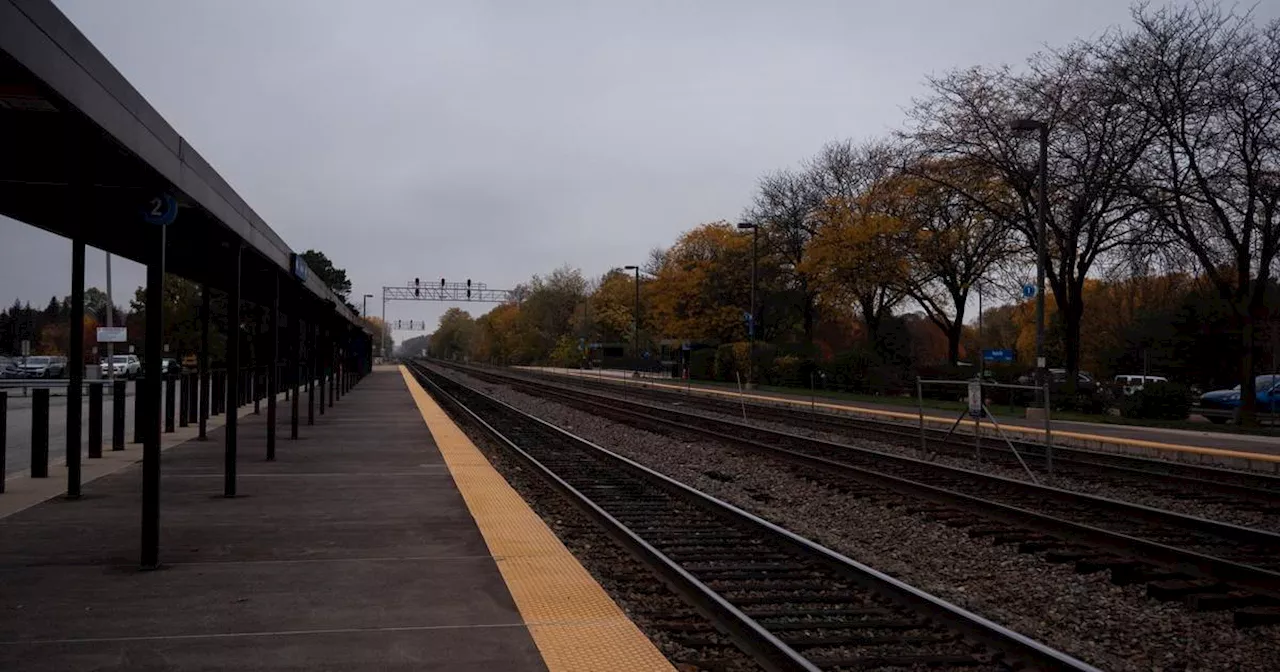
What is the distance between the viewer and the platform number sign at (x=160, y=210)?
7602mm

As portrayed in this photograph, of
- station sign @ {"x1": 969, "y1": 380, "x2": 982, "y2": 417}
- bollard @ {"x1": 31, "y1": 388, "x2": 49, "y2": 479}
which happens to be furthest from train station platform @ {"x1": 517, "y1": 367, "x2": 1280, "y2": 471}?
bollard @ {"x1": 31, "y1": 388, "x2": 49, "y2": 479}

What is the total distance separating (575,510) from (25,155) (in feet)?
21.1

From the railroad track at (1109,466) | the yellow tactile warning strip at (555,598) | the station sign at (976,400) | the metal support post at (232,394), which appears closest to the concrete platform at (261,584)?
the yellow tactile warning strip at (555,598)

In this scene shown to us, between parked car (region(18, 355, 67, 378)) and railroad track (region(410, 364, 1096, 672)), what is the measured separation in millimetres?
25266

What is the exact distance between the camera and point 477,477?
12.8m

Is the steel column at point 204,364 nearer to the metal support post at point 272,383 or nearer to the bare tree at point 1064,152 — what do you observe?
the metal support post at point 272,383

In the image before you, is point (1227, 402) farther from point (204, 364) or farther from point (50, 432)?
point (50, 432)

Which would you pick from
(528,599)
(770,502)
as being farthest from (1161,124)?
(528,599)

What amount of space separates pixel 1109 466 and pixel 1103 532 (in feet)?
23.8

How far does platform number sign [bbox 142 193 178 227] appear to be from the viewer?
7.60m

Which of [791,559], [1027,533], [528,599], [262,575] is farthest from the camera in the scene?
[1027,533]

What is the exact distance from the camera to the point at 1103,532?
30.2 feet

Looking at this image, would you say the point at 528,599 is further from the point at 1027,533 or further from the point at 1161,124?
the point at 1161,124

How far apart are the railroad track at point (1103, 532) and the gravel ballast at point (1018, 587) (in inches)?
8.6
